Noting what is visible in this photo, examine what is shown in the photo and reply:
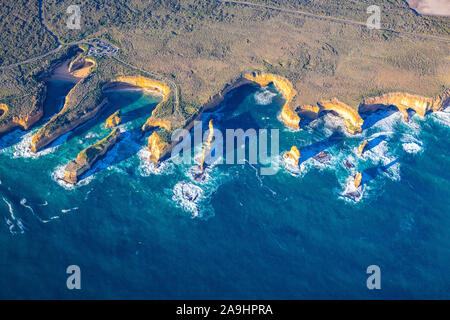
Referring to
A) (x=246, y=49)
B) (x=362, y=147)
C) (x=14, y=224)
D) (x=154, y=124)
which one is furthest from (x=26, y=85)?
(x=362, y=147)

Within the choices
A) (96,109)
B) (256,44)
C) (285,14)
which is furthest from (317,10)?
(96,109)

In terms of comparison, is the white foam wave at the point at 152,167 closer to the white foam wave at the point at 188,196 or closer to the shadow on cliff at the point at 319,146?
the white foam wave at the point at 188,196

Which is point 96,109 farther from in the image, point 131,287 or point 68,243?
point 131,287

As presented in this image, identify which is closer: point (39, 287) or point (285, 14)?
point (39, 287)

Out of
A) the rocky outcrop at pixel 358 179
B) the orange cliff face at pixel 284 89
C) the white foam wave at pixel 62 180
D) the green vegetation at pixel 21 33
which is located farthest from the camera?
the green vegetation at pixel 21 33

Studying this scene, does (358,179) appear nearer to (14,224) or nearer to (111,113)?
(111,113)

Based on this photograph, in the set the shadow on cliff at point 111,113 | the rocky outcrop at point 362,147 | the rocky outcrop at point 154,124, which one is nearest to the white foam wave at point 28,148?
the shadow on cliff at point 111,113
